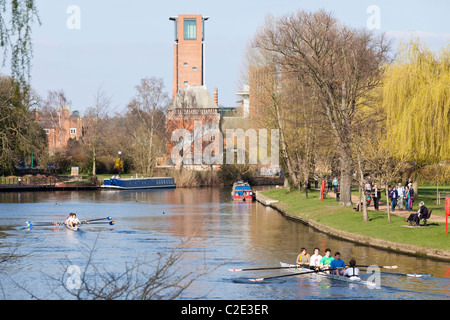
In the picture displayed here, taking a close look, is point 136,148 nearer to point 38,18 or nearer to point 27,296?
point 27,296

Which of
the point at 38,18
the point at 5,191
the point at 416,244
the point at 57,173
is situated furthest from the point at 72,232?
the point at 57,173

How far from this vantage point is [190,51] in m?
132

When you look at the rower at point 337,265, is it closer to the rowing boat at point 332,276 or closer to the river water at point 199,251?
A: the rowing boat at point 332,276

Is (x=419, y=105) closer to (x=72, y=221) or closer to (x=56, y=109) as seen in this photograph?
(x=72, y=221)

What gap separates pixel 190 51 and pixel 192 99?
3302cm

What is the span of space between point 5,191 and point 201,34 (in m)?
62.9

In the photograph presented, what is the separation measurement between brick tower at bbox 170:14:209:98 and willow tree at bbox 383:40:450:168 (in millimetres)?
88883

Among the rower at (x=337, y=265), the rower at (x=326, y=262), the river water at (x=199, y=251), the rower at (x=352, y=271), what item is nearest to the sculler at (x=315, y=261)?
the rower at (x=326, y=262)

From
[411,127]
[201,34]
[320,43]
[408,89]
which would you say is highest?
[201,34]

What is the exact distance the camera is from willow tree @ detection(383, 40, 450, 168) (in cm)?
3841

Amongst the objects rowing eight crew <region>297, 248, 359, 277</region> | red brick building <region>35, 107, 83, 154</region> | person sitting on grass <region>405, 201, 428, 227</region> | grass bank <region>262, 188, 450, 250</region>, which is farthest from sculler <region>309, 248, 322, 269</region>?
red brick building <region>35, 107, 83, 154</region>

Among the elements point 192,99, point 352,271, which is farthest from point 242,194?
point 352,271

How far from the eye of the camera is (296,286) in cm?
2433

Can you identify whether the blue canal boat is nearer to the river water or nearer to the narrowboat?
the narrowboat
